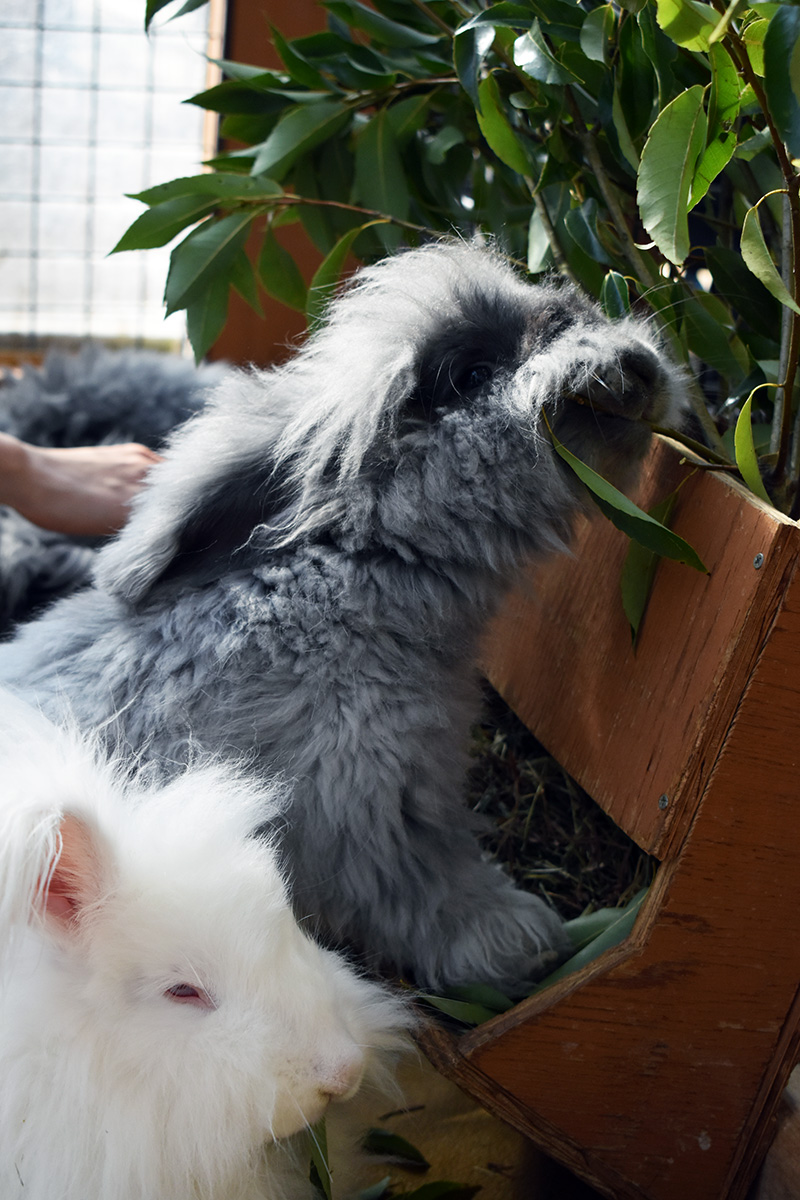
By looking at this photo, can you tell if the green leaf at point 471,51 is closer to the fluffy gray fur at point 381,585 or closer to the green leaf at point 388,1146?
the fluffy gray fur at point 381,585

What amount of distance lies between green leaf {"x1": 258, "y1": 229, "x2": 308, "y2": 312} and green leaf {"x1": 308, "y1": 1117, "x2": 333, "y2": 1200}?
3.13 ft

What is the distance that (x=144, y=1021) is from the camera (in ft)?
2.31

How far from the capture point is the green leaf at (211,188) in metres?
1.16

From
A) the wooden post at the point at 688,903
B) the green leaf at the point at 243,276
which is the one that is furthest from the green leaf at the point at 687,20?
the green leaf at the point at 243,276

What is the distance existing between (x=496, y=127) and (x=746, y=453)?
1.41ft

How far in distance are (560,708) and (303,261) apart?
123 centimetres

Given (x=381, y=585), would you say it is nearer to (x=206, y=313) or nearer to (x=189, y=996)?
(x=189, y=996)

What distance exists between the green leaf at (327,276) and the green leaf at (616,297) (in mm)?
353

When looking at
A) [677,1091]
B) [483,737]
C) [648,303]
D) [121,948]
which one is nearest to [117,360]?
[483,737]

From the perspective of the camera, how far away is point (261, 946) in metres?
0.72

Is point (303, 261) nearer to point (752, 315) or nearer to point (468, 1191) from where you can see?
point (752, 315)

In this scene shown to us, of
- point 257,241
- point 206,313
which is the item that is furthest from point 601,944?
point 257,241

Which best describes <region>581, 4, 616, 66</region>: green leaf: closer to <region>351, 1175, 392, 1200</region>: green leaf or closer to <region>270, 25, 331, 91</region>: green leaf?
<region>270, 25, 331, 91</region>: green leaf

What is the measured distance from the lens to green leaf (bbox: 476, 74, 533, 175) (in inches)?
39.6
